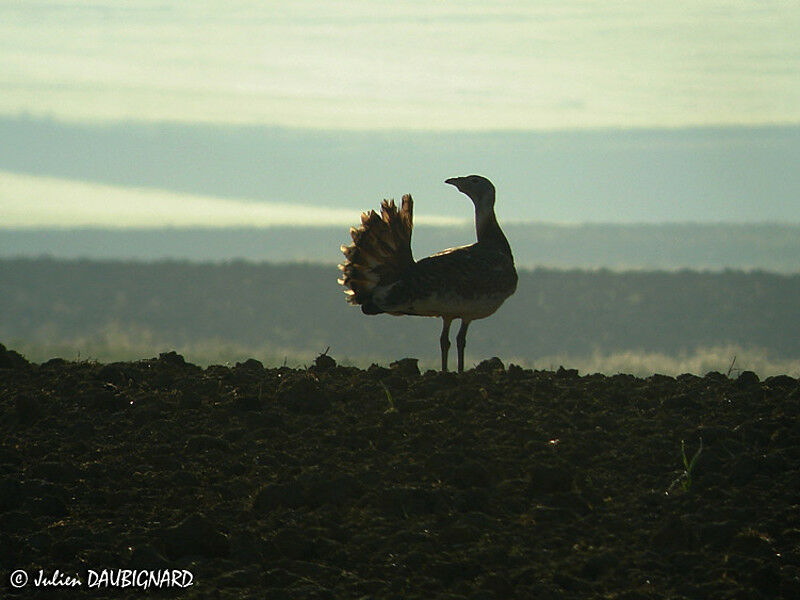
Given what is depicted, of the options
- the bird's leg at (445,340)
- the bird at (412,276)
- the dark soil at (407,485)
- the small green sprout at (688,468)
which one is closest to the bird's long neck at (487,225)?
the bird at (412,276)

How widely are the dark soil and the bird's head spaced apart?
3.21m

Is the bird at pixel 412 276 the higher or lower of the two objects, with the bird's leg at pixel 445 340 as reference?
higher

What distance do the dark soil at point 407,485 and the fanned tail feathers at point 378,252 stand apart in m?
1.67

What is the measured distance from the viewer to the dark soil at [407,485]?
20.6 feet

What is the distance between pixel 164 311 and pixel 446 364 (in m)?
37.5

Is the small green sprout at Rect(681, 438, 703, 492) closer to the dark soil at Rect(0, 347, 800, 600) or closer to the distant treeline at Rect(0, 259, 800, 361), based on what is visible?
the dark soil at Rect(0, 347, 800, 600)

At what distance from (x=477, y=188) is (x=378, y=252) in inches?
68.4

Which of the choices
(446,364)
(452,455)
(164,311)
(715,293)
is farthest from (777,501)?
(164,311)

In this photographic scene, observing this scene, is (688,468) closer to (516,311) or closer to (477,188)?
(477,188)

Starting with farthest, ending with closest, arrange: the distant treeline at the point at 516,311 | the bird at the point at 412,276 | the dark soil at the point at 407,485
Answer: the distant treeline at the point at 516,311
the bird at the point at 412,276
the dark soil at the point at 407,485

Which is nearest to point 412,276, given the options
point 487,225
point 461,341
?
point 461,341

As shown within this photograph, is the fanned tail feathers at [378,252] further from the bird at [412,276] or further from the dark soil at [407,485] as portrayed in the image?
the dark soil at [407,485]

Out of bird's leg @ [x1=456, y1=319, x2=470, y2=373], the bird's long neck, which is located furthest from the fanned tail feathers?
the bird's long neck

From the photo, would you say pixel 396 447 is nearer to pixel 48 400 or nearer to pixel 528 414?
pixel 528 414
